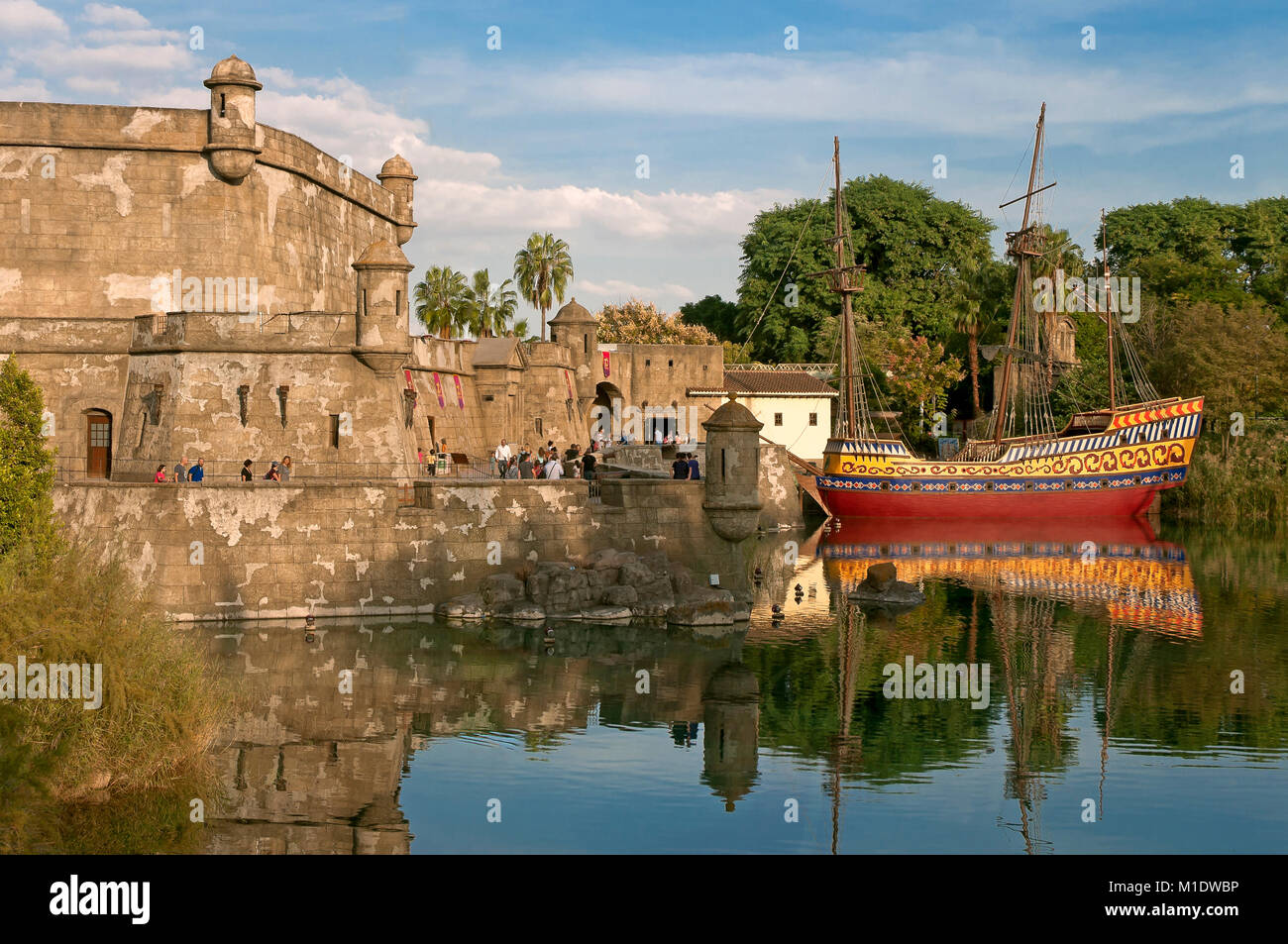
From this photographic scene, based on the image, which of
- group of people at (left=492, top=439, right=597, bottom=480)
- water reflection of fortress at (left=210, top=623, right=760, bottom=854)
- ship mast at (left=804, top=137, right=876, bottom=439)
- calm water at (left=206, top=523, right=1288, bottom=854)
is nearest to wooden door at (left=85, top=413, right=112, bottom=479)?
calm water at (left=206, top=523, right=1288, bottom=854)

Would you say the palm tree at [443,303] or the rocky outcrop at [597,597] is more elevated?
the palm tree at [443,303]

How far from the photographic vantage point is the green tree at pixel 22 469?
913 inches

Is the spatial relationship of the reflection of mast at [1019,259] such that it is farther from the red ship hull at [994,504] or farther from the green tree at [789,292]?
the green tree at [789,292]

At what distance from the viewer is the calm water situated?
17.5m

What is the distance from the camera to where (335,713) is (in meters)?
23.2

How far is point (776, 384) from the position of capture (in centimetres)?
7169

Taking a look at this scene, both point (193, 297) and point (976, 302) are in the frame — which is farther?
point (976, 302)

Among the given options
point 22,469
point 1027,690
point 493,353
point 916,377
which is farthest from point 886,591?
point 916,377

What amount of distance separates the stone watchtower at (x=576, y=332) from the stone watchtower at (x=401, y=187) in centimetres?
1025

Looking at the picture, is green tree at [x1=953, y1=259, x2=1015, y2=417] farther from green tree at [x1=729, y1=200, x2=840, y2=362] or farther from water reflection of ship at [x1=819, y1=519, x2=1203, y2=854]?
water reflection of ship at [x1=819, y1=519, x2=1203, y2=854]

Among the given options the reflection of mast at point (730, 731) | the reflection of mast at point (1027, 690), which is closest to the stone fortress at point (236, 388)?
the reflection of mast at point (1027, 690)

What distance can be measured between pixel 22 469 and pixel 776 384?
51.5 meters

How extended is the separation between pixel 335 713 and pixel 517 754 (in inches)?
151

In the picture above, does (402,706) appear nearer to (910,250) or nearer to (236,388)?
(236,388)
